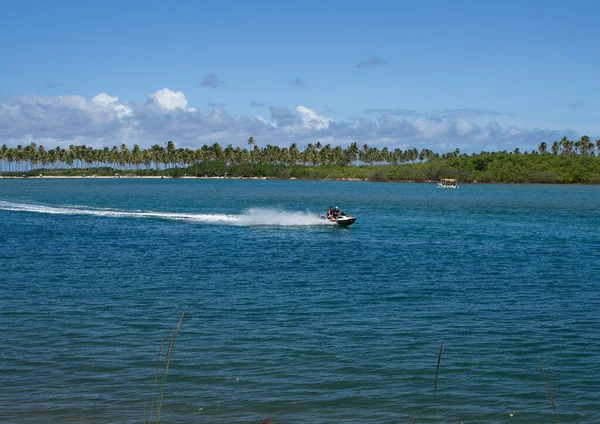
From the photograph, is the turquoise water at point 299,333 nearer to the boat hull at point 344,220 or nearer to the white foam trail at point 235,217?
the boat hull at point 344,220

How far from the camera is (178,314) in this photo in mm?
22453

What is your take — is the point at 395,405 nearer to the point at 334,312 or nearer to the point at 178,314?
the point at 334,312

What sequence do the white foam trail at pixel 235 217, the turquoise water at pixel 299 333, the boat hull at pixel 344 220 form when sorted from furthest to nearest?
the white foam trail at pixel 235 217
the boat hull at pixel 344 220
the turquoise water at pixel 299 333

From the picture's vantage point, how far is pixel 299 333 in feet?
66.3

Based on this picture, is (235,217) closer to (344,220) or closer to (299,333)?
(344,220)

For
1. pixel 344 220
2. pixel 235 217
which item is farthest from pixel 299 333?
pixel 235 217

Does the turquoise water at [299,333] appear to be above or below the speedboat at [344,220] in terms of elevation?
below

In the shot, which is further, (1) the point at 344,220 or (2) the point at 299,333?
(1) the point at 344,220

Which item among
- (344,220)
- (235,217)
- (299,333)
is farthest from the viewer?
(235,217)

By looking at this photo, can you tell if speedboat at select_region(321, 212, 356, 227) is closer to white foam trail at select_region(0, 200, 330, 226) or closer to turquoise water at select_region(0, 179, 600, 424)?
white foam trail at select_region(0, 200, 330, 226)

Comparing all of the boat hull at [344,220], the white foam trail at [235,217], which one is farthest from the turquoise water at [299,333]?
the white foam trail at [235,217]

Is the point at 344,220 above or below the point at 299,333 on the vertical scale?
above

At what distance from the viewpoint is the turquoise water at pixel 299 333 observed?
1457cm

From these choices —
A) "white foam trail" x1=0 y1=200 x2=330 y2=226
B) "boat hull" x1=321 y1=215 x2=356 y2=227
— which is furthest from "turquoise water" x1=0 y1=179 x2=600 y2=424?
"white foam trail" x1=0 y1=200 x2=330 y2=226
